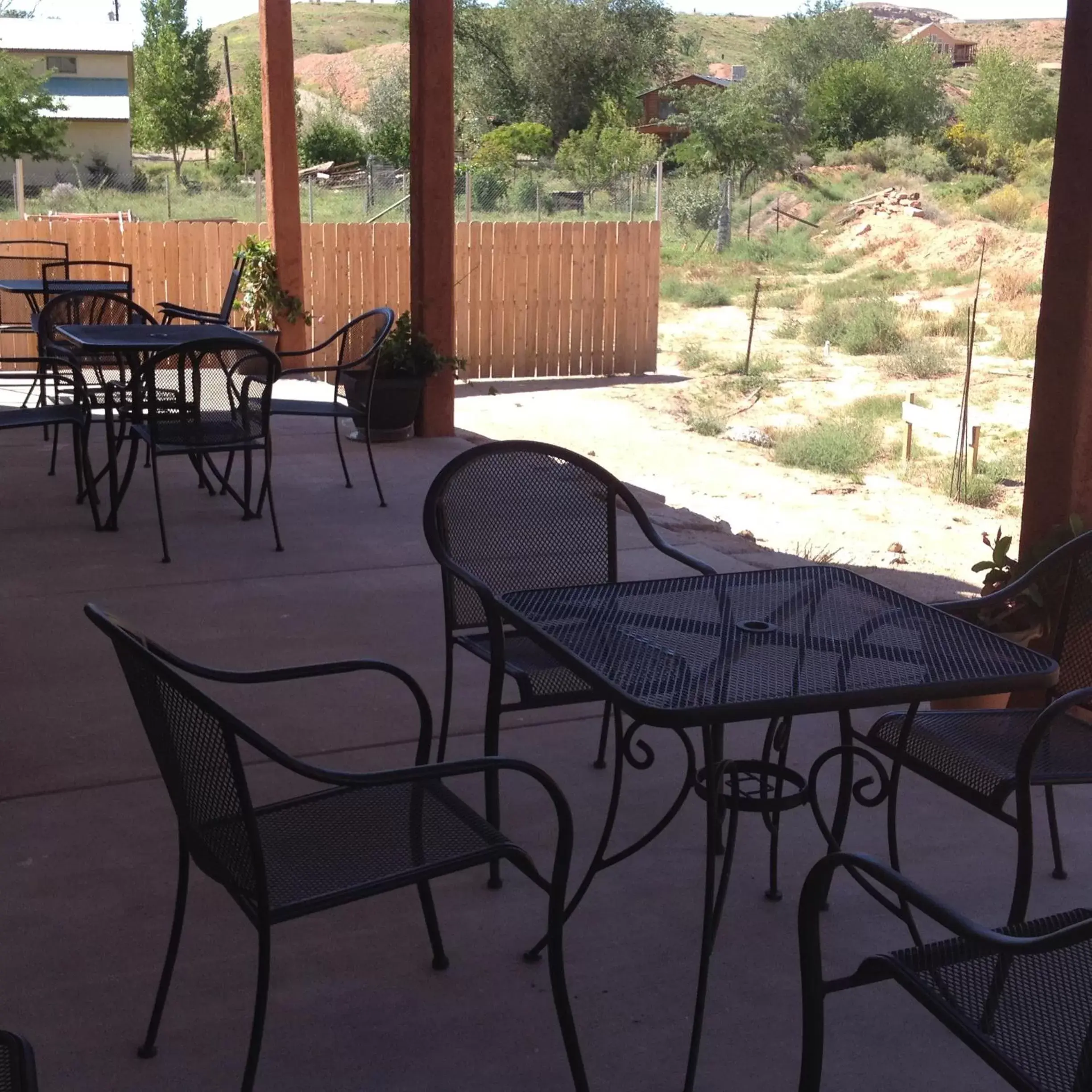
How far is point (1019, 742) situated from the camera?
281cm

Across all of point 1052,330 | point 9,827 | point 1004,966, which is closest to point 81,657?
point 9,827

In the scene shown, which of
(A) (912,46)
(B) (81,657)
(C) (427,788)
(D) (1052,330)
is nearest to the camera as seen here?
(C) (427,788)

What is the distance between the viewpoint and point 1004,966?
1.84m

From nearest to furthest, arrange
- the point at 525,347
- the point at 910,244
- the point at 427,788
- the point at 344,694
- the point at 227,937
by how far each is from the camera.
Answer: the point at 427,788
the point at 227,937
the point at 344,694
the point at 525,347
the point at 910,244

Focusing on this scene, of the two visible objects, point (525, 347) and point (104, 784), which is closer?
point (104, 784)

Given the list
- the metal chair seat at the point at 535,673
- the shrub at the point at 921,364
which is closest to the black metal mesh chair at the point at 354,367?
the metal chair seat at the point at 535,673

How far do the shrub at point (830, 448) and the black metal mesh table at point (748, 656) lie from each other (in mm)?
8333

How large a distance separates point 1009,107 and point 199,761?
4091 cm

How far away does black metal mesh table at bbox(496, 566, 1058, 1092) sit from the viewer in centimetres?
229

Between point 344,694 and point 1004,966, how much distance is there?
8.57ft

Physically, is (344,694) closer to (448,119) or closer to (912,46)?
(448,119)

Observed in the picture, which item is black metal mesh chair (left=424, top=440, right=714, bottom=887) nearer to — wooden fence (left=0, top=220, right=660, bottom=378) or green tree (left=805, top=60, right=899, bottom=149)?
wooden fence (left=0, top=220, right=660, bottom=378)

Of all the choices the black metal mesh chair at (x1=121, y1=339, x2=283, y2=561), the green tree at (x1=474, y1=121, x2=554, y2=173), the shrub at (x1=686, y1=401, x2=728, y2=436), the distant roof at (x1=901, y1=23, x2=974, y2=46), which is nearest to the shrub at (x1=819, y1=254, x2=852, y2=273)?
the green tree at (x1=474, y1=121, x2=554, y2=173)

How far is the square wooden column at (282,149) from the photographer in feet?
35.3
